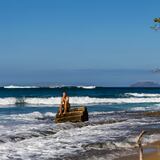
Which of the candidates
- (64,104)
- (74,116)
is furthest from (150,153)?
(64,104)

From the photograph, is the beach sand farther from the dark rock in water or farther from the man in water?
the man in water

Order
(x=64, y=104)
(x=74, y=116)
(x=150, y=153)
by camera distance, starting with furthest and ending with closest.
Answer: (x=64, y=104) < (x=74, y=116) < (x=150, y=153)


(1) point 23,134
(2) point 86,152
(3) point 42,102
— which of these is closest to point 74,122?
(1) point 23,134

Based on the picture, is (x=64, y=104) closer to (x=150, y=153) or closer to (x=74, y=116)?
(x=74, y=116)

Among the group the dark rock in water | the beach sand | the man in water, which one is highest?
the man in water

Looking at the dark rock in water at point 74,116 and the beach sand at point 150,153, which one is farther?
the dark rock in water at point 74,116

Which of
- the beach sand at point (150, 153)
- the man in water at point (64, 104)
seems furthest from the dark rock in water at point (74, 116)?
the beach sand at point (150, 153)

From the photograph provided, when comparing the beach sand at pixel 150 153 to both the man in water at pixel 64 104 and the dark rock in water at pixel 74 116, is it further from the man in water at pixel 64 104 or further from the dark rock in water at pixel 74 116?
the man in water at pixel 64 104

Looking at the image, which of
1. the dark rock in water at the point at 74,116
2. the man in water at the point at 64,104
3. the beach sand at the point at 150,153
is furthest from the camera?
the man in water at the point at 64,104

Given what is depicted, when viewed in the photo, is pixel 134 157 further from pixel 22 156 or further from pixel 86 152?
pixel 22 156

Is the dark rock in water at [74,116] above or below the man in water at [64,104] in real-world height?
below

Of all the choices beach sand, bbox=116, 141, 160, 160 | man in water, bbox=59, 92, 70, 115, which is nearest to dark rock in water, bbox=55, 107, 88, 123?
man in water, bbox=59, 92, 70, 115

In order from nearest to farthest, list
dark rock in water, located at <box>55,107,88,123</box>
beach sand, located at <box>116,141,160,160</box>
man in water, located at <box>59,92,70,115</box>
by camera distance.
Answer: beach sand, located at <box>116,141,160,160</box> → dark rock in water, located at <box>55,107,88,123</box> → man in water, located at <box>59,92,70,115</box>

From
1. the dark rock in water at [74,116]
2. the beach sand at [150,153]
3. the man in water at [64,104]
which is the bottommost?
the beach sand at [150,153]
